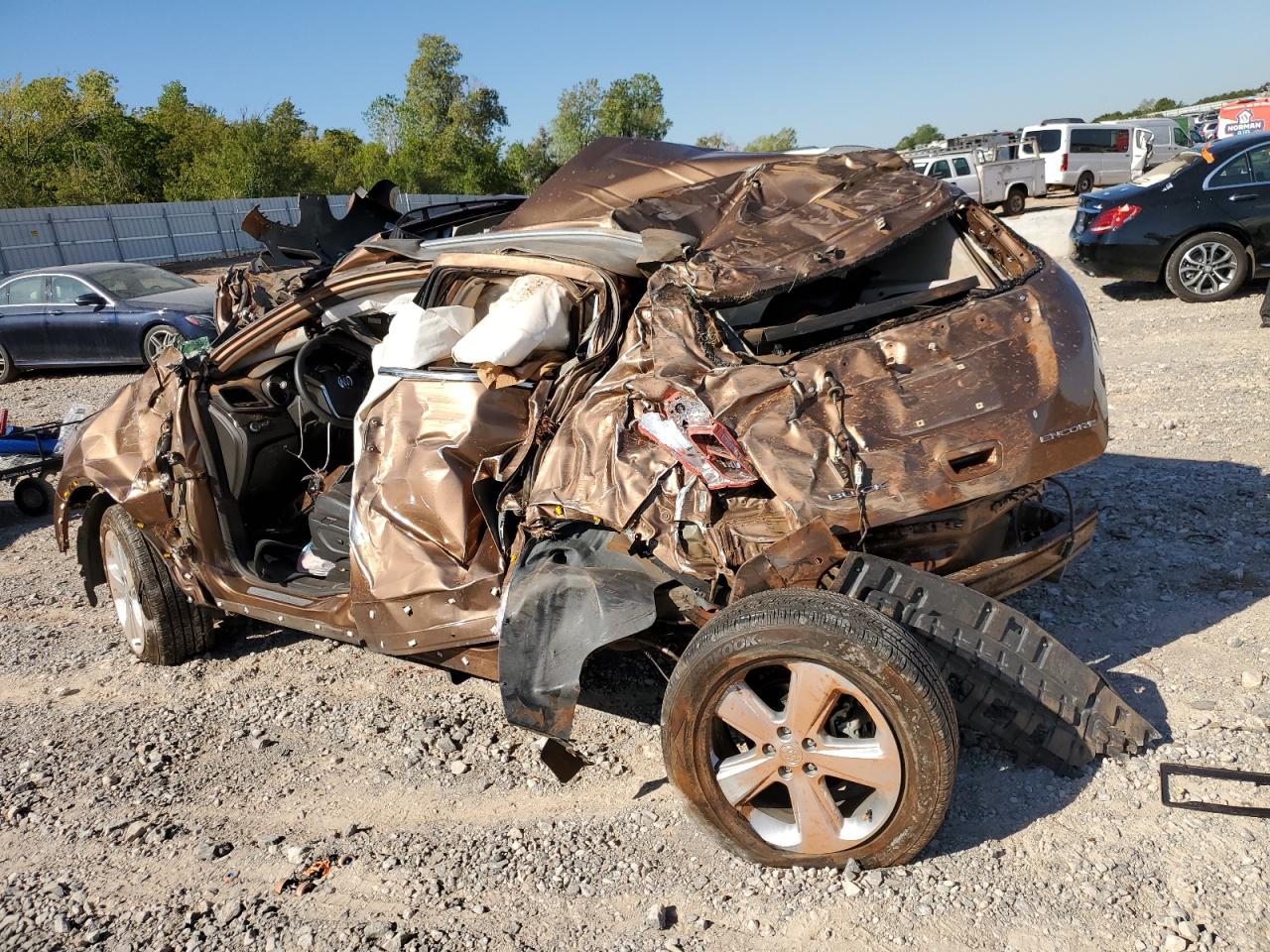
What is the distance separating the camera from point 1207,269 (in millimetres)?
10031

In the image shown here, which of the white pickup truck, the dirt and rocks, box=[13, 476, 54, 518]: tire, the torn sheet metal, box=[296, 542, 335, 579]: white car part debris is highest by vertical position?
the white pickup truck

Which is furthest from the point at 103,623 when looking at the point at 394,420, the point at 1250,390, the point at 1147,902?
the point at 1250,390

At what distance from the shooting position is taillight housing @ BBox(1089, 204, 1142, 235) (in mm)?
10242

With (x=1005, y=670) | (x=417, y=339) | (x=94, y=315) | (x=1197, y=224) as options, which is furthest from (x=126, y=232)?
(x=1005, y=670)

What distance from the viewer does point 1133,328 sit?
945 centimetres

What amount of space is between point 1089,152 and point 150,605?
2879 cm

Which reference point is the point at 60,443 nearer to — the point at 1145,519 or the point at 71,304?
the point at 71,304

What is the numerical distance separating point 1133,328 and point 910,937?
28.4ft

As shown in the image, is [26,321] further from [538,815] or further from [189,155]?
[189,155]

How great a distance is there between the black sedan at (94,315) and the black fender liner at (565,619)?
37.1 feet

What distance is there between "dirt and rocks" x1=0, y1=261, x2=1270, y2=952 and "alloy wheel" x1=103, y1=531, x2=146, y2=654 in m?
0.17

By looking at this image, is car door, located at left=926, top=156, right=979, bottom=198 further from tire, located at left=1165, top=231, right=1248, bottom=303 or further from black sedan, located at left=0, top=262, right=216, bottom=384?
black sedan, located at left=0, top=262, right=216, bottom=384

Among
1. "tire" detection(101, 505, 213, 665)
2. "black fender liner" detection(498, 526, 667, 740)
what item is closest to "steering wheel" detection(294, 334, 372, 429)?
"tire" detection(101, 505, 213, 665)

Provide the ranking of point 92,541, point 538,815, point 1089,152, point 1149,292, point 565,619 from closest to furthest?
point 565,619 → point 538,815 → point 92,541 → point 1149,292 → point 1089,152
